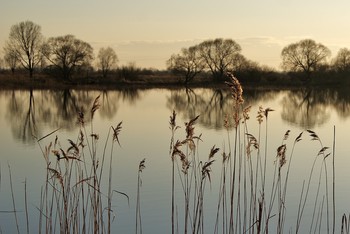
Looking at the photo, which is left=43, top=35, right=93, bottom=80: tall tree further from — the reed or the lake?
the reed

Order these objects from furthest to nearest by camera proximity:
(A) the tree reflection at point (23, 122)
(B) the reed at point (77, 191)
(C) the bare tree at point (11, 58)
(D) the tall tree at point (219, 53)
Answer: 1. (D) the tall tree at point (219, 53)
2. (C) the bare tree at point (11, 58)
3. (A) the tree reflection at point (23, 122)
4. (B) the reed at point (77, 191)

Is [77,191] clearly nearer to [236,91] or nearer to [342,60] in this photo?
[236,91]

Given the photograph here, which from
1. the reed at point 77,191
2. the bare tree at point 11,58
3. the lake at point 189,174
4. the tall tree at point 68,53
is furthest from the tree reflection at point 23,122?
the bare tree at point 11,58

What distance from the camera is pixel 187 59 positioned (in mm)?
47344

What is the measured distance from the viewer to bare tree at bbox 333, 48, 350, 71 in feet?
142

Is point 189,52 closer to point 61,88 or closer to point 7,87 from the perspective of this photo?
point 61,88

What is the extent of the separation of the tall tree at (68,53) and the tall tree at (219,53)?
12.3 metres

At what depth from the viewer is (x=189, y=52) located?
48.8m

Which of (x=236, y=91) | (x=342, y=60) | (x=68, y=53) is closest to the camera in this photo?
(x=236, y=91)

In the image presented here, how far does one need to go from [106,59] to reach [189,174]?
42.6 metres

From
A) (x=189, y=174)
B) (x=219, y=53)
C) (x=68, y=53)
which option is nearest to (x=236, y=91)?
(x=189, y=174)

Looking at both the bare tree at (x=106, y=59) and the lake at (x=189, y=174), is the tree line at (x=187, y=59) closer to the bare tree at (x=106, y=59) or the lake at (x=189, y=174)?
the bare tree at (x=106, y=59)

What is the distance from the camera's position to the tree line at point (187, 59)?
42531mm

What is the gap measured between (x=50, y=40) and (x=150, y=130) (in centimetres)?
3338
